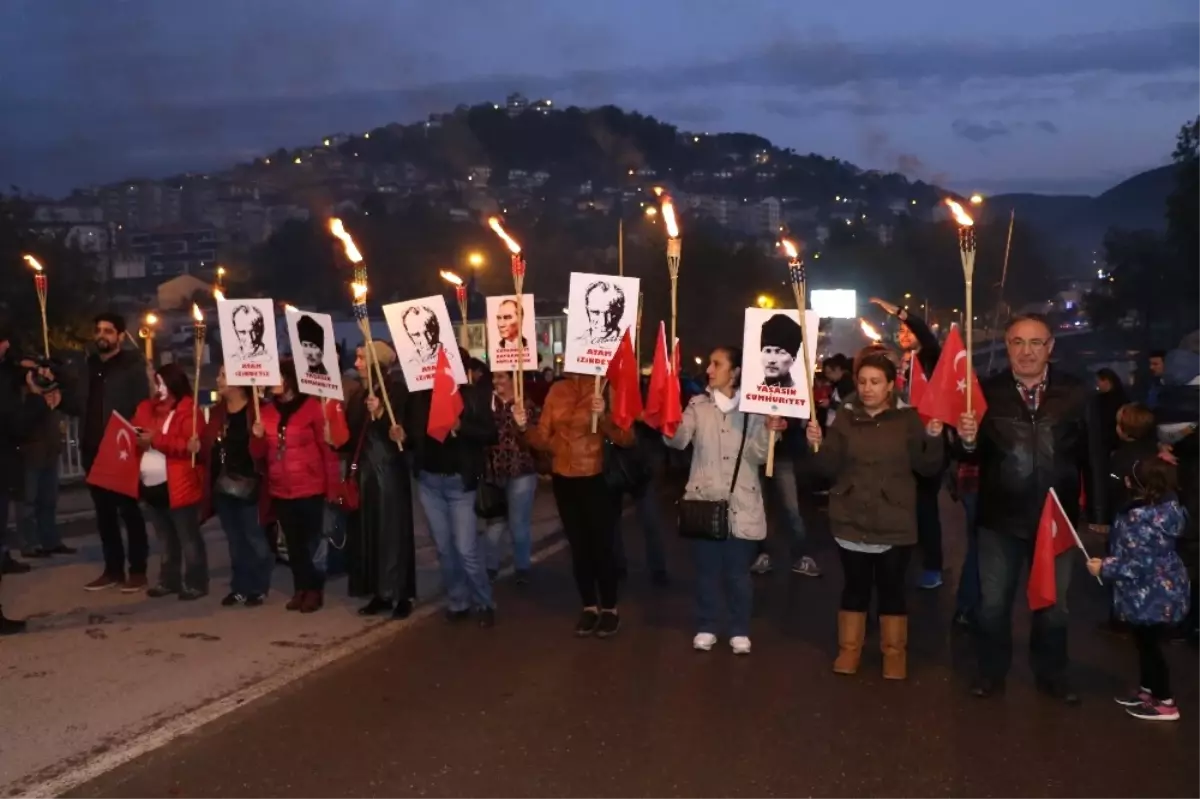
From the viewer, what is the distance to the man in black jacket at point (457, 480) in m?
8.81

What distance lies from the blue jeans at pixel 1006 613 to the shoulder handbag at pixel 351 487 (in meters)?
4.49

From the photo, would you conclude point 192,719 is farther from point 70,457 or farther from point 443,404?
point 70,457

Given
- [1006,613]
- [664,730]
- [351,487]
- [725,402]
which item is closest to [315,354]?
[351,487]

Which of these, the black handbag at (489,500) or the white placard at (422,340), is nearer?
the white placard at (422,340)

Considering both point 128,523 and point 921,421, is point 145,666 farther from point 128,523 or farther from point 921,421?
point 921,421

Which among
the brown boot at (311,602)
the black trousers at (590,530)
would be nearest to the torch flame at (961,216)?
the black trousers at (590,530)

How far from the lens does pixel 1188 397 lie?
8.27 meters

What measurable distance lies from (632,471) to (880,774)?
3.30 m

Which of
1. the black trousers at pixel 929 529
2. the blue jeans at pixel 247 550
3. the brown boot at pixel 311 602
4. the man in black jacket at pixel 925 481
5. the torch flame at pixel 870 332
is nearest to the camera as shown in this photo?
the man in black jacket at pixel 925 481

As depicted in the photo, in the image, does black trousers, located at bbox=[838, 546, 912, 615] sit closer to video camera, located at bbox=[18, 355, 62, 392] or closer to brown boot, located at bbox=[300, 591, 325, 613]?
brown boot, located at bbox=[300, 591, 325, 613]

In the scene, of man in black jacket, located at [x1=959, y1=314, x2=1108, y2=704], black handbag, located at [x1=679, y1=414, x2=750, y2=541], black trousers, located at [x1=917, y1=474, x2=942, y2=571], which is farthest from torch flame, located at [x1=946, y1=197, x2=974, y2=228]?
black trousers, located at [x1=917, y1=474, x2=942, y2=571]

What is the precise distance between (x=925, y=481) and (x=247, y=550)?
16.5ft

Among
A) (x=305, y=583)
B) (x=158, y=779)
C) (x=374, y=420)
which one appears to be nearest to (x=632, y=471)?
(x=374, y=420)

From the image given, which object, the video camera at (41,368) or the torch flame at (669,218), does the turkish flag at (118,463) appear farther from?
the torch flame at (669,218)
